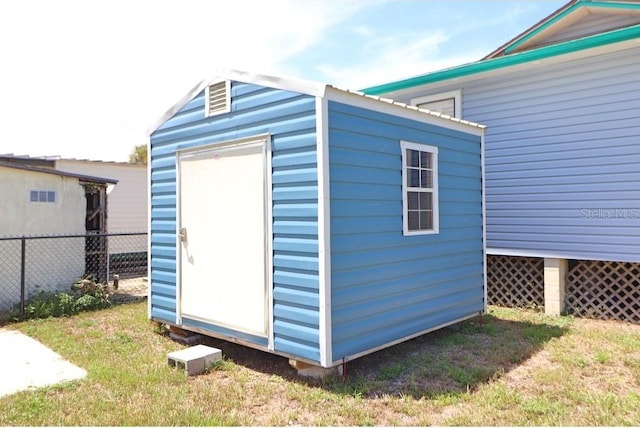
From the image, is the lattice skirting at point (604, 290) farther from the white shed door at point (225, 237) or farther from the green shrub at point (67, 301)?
the green shrub at point (67, 301)

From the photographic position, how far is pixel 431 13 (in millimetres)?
6809

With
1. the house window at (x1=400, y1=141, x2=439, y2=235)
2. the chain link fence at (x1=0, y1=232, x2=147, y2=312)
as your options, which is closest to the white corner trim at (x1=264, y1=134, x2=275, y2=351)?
the house window at (x1=400, y1=141, x2=439, y2=235)

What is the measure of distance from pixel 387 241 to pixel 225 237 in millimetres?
1656

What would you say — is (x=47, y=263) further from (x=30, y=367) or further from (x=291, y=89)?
(x=291, y=89)

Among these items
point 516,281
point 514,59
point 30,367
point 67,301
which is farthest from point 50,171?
point 516,281

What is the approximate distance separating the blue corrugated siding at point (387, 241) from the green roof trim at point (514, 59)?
2123mm

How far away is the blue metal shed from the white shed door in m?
0.02

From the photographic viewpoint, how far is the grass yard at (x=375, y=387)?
3340 mm

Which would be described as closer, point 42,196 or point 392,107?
point 392,107

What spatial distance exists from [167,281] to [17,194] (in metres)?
3.61

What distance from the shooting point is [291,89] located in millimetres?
4113

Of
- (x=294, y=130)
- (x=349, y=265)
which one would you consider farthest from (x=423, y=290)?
(x=294, y=130)

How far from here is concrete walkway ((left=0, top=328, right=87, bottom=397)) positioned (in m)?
4.04

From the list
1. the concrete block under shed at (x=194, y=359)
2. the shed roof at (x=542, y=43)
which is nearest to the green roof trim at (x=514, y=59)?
the shed roof at (x=542, y=43)
